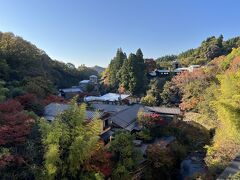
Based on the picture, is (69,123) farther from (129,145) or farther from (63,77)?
(63,77)

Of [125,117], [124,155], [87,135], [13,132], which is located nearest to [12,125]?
[13,132]

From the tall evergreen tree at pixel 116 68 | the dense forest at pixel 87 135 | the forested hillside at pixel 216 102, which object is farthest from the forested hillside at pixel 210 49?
the dense forest at pixel 87 135

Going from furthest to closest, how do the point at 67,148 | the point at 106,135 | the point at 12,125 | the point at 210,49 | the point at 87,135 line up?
1. the point at 210,49
2. the point at 106,135
3. the point at 12,125
4. the point at 87,135
5. the point at 67,148

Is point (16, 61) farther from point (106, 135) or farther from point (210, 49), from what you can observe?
point (210, 49)

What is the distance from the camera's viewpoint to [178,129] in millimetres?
17641

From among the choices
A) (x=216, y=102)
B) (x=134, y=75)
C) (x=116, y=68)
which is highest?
(x=116, y=68)

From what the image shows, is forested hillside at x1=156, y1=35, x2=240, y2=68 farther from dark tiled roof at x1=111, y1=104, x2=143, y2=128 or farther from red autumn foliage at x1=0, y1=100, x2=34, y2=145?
red autumn foliage at x1=0, y1=100, x2=34, y2=145

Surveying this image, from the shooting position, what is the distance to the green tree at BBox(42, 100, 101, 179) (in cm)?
879

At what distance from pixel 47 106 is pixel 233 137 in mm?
11953

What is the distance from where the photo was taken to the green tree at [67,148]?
8789 millimetres

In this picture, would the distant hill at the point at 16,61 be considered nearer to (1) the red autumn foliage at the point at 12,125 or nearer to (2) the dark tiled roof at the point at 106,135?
(1) the red autumn foliage at the point at 12,125

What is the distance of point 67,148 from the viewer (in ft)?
30.5

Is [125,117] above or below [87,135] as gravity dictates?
below

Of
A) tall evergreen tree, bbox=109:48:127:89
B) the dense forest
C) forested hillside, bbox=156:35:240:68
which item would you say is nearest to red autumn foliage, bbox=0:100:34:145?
the dense forest
